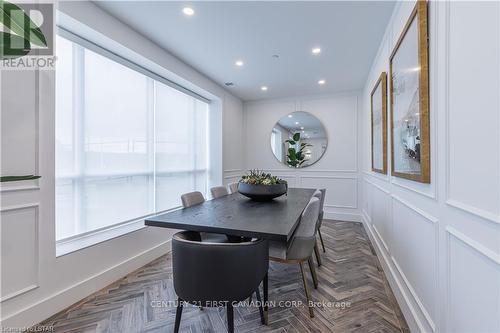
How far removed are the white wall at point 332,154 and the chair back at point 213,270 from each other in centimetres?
371

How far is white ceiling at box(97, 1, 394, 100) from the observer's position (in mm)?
2125

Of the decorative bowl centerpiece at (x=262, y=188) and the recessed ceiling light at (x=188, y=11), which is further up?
the recessed ceiling light at (x=188, y=11)

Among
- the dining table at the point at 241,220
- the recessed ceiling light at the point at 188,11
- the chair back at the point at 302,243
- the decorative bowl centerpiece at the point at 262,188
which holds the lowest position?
the chair back at the point at 302,243

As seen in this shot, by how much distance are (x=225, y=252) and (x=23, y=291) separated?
1.60 m

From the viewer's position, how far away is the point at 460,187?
1.03 m

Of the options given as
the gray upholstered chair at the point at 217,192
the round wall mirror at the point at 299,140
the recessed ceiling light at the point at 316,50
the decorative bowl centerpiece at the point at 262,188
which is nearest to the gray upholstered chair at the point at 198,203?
the gray upholstered chair at the point at 217,192

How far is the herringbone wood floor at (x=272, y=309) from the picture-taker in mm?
1658

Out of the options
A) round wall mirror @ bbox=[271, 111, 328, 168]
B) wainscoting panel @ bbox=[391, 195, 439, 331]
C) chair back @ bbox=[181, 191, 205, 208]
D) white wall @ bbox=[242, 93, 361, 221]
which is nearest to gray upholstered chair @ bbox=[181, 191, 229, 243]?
chair back @ bbox=[181, 191, 205, 208]

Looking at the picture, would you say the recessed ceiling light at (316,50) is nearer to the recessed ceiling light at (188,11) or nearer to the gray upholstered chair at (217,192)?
the recessed ceiling light at (188,11)

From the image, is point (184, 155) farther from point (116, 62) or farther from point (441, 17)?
point (441, 17)

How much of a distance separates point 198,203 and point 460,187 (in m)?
2.08

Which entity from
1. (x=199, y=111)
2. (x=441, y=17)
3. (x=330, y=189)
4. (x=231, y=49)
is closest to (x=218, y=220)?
(x=441, y=17)

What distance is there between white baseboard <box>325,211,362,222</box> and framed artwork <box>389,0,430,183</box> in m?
2.83

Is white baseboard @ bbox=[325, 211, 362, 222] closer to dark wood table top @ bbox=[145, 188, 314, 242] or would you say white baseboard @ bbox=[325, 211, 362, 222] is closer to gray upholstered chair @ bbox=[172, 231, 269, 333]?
dark wood table top @ bbox=[145, 188, 314, 242]
